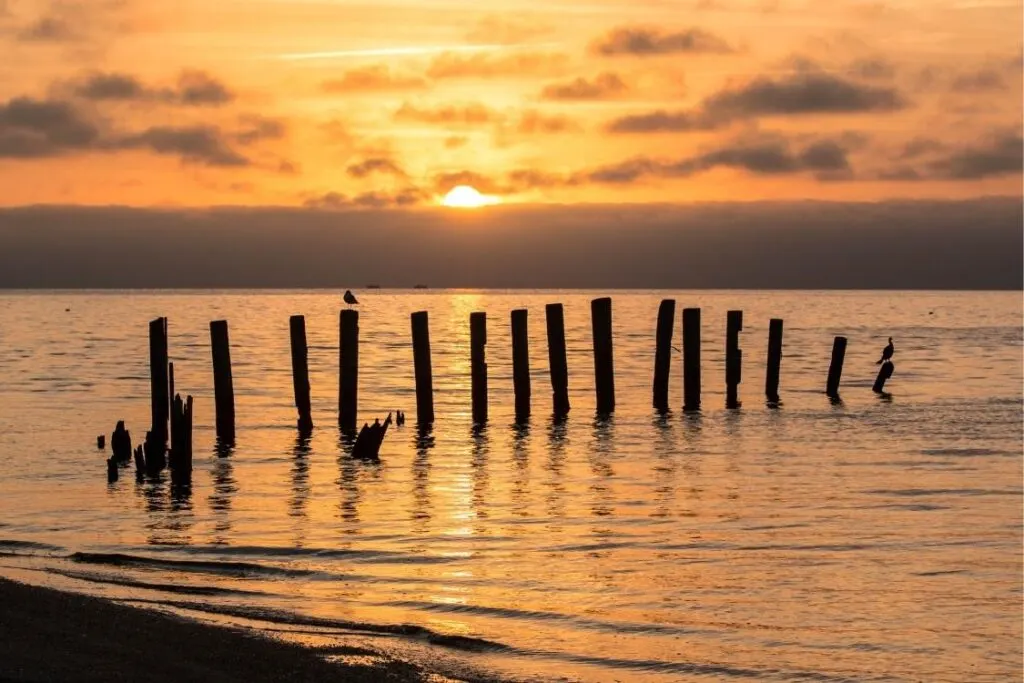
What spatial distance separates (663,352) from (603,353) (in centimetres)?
187

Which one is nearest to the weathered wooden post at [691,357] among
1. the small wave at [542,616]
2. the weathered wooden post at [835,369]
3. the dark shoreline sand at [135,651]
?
the weathered wooden post at [835,369]

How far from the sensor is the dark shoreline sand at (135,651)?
8.63m

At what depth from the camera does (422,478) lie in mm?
21625

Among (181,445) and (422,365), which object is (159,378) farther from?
(422,365)

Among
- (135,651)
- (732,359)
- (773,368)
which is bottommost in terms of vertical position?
(135,651)

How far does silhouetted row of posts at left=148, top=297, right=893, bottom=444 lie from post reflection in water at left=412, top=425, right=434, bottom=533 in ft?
1.93

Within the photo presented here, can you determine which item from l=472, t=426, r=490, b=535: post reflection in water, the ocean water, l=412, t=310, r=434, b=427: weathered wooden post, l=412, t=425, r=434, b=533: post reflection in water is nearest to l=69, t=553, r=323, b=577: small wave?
the ocean water

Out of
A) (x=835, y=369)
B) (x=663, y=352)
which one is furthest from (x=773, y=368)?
(x=663, y=352)

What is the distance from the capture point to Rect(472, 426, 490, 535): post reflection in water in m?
→ 18.2

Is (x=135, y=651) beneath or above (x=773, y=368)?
beneath

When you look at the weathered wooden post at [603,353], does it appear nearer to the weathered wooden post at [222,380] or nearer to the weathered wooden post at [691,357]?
the weathered wooden post at [691,357]

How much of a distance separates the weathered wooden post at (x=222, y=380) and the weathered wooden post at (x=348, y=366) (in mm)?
2190

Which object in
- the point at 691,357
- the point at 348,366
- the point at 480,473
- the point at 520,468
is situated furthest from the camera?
the point at 691,357

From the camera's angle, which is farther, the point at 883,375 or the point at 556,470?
the point at 883,375
